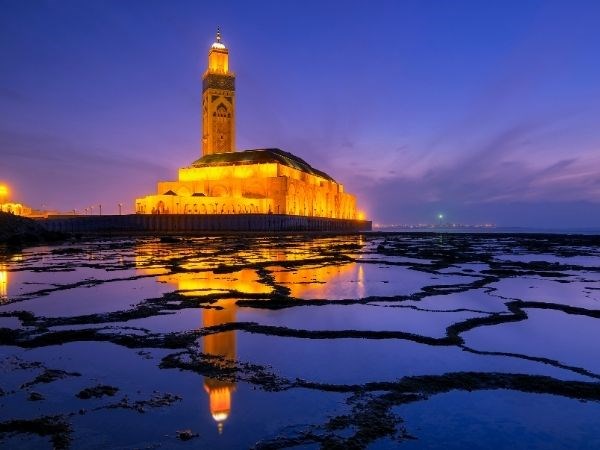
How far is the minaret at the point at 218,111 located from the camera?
87062 mm

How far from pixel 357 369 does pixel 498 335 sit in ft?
6.17

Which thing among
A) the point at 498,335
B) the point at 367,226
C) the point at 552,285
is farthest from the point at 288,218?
the point at 498,335

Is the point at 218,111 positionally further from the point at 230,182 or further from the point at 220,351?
the point at 220,351

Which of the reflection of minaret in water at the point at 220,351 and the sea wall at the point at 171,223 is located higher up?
the sea wall at the point at 171,223

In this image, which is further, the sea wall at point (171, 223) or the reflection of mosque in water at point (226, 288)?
the sea wall at point (171, 223)

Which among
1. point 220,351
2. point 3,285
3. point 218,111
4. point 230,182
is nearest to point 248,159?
point 230,182

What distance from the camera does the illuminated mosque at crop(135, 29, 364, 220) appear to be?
59125 mm

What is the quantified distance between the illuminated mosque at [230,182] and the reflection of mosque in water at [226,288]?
1894 inches

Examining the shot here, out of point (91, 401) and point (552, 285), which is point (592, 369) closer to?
point (91, 401)

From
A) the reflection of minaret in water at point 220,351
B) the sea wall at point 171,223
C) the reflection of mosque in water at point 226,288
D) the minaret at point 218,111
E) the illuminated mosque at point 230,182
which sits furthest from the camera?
the minaret at point 218,111

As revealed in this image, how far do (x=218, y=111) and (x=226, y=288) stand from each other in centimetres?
8433

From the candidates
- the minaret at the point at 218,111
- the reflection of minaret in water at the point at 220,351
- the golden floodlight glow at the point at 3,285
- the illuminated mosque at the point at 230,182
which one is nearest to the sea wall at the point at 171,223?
the illuminated mosque at the point at 230,182

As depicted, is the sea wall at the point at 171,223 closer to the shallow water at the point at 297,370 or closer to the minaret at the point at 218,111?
the minaret at the point at 218,111

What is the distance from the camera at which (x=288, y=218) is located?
59500 millimetres
